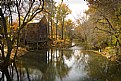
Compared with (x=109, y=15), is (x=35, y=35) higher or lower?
lower

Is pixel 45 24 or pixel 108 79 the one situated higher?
pixel 45 24

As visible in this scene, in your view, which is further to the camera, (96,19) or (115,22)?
(96,19)

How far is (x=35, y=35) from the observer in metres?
49.8

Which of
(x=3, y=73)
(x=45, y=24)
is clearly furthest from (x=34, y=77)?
(x=45, y=24)

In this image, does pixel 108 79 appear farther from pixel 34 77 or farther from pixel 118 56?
pixel 118 56

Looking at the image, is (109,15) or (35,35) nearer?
(109,15)

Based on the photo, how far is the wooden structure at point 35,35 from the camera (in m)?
47.1

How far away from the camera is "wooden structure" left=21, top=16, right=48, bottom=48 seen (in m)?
47.1

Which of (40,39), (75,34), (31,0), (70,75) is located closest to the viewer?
(70,75)

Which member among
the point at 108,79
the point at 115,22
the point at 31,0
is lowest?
the point at 108,79

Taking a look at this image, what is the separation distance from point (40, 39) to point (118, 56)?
82.8 ft

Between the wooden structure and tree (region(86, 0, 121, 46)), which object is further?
the wooden structure

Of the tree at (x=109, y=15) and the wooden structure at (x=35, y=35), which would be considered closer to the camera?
the tree at (x=109, y=15)

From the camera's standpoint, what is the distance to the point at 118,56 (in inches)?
1119
